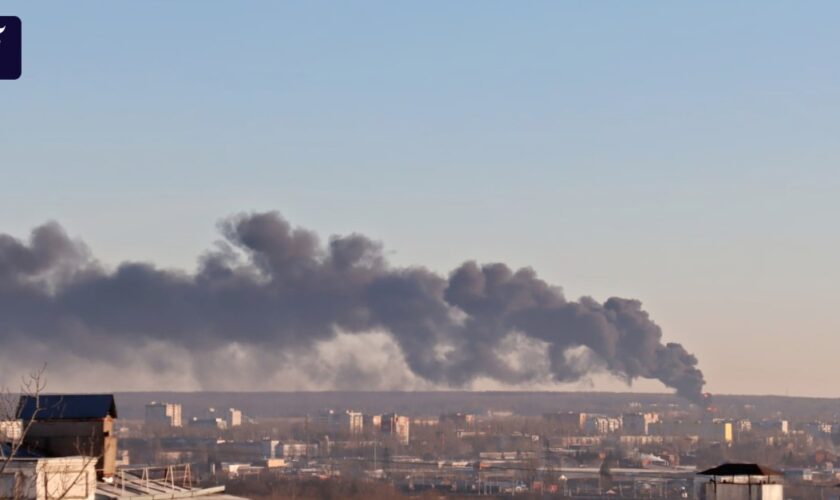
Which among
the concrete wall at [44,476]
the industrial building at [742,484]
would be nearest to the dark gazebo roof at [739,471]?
the industrial building at [742,484]

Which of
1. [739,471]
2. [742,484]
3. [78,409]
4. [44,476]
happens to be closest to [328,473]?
[78,409]

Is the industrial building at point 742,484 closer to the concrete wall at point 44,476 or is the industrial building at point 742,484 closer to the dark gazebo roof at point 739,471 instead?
the dark gazebo roof at point 739,471

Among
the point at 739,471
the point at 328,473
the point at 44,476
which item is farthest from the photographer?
the point at 328,473

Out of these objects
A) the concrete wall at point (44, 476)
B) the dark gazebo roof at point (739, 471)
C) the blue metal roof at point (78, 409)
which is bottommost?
the concrete wall at point (44, 476)

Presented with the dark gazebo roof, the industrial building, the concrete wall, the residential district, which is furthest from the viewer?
the dark gazebo roof

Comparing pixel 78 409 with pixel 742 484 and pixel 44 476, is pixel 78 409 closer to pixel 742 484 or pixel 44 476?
pixel 44 476

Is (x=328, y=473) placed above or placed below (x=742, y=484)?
below

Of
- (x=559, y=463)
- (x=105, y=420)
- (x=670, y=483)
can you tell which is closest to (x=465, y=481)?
(x=670, y=483)

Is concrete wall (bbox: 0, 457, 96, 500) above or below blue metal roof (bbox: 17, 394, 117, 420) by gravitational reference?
below

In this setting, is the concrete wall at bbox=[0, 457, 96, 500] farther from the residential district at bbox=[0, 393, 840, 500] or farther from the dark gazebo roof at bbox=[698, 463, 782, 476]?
the dark gazebo roof at bbox=[698, 463, 782, 476]

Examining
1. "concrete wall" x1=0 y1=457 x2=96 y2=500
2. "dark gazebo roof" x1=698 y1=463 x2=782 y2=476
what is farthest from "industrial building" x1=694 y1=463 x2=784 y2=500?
"concrete wall" x1=0 y1=457 x2=96 y2=500

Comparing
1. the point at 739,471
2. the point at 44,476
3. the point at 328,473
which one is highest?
the point at 739,471

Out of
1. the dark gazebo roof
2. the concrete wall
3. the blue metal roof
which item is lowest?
the concrete wall
